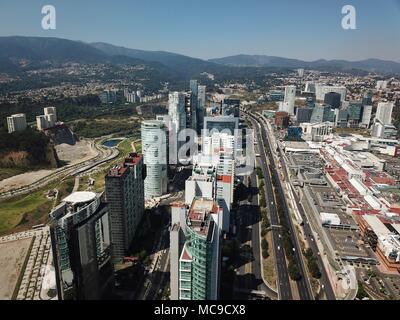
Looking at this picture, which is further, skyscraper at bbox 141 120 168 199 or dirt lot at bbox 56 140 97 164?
dirt lot at bbox 56 140 97 164

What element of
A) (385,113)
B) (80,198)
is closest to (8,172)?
(80,198)

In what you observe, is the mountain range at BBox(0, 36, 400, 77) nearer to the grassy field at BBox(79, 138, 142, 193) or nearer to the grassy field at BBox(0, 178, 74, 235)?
the grassy field at BBox(79, 138, 142, 193)

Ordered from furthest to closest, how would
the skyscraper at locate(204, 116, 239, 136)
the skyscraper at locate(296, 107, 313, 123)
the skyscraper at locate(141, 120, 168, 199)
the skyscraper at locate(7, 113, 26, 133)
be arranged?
the skyscraper at locate(296, 107, 313, 123)
the skyscraper at locate(7, 113, 26, 133)
the skyscraper at locate(204, 116, 239, 136)
the skyscraper at locate(141, 120, 168, 199)

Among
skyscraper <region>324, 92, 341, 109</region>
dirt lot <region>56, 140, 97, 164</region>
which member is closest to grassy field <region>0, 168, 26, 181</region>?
dirt lot <region>56, 140, 97, 164</region>

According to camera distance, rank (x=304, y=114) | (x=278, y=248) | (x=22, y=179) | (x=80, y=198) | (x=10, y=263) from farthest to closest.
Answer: (x=304, y=114) < (x=22, y=179) < (x=278, y=248) < (x=10, y=263) < (x=80, y=198)

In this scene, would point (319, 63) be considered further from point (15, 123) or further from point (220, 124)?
point (15, 123)

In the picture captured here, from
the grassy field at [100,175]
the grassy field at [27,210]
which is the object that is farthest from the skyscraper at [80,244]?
the grassy field at [100,175]
